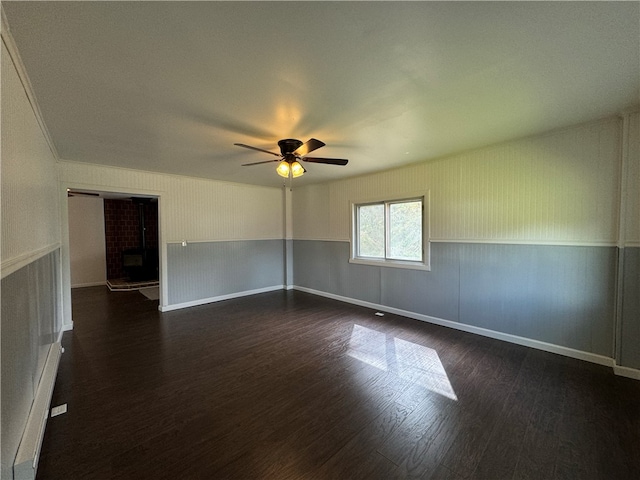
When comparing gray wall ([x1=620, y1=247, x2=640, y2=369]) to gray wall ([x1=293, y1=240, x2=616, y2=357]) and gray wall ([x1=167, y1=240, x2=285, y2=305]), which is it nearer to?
gray wall ([x1=293, y1=240, x2=616, y2=357])

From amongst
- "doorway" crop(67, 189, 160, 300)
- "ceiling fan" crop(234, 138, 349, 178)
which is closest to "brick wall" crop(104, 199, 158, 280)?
"doorway" crop(67, 189, 160, 300)

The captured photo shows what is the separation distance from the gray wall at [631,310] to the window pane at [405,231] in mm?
2163

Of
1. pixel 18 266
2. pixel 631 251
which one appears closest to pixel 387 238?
pixel 631 251

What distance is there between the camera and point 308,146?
2656 mm

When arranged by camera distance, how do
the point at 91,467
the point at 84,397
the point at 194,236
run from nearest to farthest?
1. the point at 91,467
2. the point at 84,397
3. the point at 194,236

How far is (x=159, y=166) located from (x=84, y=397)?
324 cm

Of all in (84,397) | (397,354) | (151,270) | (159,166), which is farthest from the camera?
(151,270)

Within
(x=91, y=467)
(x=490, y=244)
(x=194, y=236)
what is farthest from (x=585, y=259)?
(x=194, y=236)

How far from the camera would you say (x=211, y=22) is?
131 cm

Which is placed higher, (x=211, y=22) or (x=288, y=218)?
(x=211, y=22)

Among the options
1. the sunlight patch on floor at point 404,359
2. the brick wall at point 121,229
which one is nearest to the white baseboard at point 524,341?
the sunlight patch on floor at point 404,359

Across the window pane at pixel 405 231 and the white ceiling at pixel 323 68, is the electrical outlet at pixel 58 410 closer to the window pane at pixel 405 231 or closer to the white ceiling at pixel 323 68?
the white ceiling at pixel 323 68

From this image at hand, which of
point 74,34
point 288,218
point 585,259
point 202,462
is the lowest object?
point 202,462

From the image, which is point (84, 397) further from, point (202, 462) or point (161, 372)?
point (202, 462)
